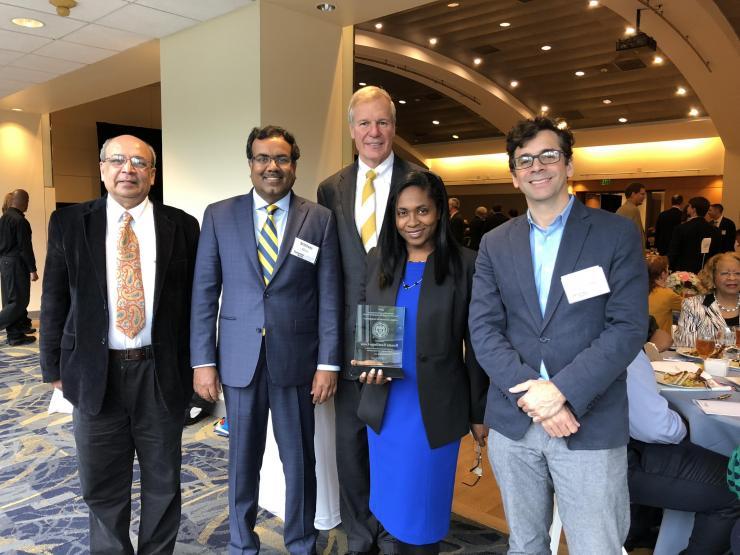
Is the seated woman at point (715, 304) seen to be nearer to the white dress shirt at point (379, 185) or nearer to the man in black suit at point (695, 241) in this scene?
the white dress shirt at point (379, 185)

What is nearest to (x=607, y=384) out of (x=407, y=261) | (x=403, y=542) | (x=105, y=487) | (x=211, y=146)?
(x=407, y=261)

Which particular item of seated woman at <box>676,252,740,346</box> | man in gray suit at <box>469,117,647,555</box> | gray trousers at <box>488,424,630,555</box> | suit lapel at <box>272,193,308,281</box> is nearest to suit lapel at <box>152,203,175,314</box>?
suit lapel at <box>272,193,308,281</box>

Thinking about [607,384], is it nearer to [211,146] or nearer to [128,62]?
[211,146]

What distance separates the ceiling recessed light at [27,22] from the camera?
15.2 feet

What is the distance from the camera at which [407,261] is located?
84.0 inches

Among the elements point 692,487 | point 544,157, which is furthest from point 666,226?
point 544,157

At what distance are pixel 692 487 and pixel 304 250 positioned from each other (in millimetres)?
1829

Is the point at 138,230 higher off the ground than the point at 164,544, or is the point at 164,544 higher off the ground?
the point at 138,230

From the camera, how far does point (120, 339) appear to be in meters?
2.21

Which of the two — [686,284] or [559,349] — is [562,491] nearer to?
[559,349]

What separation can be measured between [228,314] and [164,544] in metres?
1.00

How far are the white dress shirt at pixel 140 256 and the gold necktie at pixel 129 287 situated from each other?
0.06 ft

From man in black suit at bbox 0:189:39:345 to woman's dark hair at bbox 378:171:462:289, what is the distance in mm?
6900

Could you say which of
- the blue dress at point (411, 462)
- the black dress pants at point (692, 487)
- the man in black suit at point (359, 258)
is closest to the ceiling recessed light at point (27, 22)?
the man in black suit at point (359, 258)
